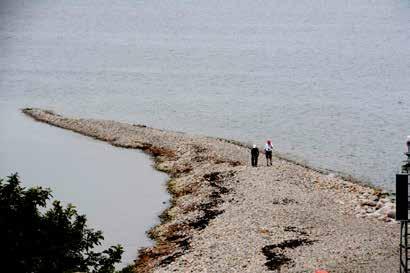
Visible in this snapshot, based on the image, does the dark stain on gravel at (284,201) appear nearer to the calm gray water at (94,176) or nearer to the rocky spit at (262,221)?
the rocky spit at (262,221)

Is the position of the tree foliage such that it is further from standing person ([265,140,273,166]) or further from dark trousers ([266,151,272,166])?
dark trousers ([266,151,272,166])

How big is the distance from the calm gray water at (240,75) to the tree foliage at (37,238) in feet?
125

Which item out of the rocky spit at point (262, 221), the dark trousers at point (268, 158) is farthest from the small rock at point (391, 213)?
the dark trousers at point (268, 158)

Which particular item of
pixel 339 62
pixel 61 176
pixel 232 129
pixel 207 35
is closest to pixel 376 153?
pixel 232 129

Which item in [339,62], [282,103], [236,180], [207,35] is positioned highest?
[207,35]

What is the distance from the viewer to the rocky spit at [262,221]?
3447 cm

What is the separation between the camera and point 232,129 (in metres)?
75.8

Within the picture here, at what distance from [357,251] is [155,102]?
59.3 metres

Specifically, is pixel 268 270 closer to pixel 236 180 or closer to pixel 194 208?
pixel 194 208

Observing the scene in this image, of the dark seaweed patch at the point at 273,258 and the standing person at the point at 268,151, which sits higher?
the standing person at the point at 268,151

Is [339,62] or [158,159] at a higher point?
[339,62]

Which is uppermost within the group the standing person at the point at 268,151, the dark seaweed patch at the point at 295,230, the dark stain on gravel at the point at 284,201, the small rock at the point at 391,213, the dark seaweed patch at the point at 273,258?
the standing person at the point at 268,151

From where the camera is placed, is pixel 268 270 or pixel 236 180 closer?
pixel 268 270

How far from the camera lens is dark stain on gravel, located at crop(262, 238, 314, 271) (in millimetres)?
34156
